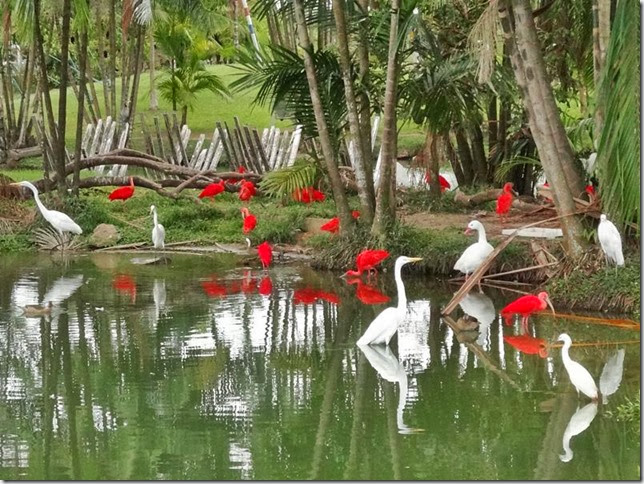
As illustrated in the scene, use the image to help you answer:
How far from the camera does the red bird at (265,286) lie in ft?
45.3

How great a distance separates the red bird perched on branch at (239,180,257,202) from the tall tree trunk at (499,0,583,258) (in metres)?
7.40

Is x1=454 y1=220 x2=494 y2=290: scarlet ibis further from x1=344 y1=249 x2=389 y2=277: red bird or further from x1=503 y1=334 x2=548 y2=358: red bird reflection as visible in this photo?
x1=503 y1=334 x2=548 y2=358: red bird reflection

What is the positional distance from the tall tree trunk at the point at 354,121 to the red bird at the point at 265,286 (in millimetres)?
1693

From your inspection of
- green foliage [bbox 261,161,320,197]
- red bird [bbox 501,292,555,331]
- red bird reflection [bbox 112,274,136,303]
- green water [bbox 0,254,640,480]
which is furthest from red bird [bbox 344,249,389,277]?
red bird reflection [bbox 112,274,136,303]

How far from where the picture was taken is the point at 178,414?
8.69 m

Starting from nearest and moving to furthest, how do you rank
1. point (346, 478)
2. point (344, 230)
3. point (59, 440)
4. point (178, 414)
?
point (346, 478) → point (59, 440) → point (178, 414) → point (344, 230)

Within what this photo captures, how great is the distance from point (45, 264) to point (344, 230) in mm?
4009

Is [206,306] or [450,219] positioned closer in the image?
[206,306]

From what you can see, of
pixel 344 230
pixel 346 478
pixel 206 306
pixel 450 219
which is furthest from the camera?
pixel 450 219

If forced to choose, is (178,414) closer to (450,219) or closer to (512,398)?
(512,398)

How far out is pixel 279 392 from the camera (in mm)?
9336

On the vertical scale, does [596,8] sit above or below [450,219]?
above

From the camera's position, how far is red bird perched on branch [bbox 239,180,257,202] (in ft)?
63.5

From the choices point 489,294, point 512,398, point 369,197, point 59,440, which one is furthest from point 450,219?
point 59,440
